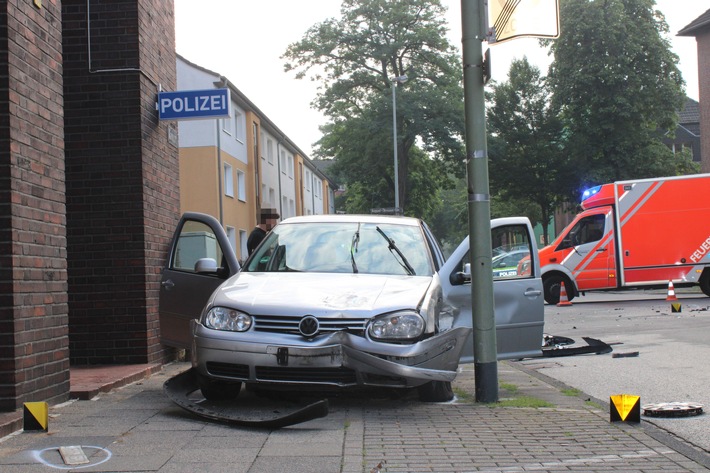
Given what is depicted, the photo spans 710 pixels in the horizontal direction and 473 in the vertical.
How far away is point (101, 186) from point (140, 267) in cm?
97

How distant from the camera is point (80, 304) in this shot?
8938 mm

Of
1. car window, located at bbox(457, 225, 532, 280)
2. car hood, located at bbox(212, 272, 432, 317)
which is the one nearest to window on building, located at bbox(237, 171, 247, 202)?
car window, located at bbox(457, 225, 532, 280)

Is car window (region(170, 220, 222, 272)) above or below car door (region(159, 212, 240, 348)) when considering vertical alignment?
above

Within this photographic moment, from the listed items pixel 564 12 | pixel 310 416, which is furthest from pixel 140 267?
pixel 564 12

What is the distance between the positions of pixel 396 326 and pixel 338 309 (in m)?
0.44

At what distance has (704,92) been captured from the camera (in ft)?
152

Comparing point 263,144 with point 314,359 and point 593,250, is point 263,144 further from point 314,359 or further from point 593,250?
point 314,359

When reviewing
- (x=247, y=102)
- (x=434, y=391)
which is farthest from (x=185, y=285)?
(x=247, y=102)

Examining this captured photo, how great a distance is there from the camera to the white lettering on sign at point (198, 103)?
9.75 metres

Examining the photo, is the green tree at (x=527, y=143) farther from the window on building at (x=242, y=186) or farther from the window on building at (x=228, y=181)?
the window on building at (x=228, y=181)

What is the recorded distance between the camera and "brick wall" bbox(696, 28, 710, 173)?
151ft

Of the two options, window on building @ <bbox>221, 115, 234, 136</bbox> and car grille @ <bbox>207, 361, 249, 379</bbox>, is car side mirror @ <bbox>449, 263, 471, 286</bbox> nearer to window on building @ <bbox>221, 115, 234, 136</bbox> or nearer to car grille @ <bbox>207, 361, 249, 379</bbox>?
car grille @ <bbox>207, 361, 249, 379</bbox>

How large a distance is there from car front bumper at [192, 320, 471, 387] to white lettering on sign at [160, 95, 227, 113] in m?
4.34

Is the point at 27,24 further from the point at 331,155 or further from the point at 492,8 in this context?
the point at 331,155
